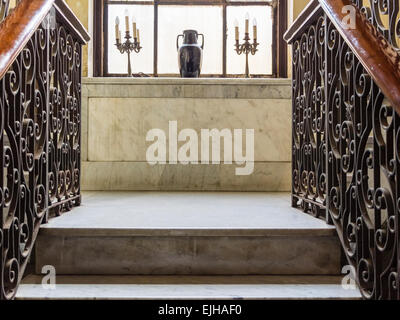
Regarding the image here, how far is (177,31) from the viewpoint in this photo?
437 cm

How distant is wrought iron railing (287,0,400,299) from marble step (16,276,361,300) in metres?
0.16

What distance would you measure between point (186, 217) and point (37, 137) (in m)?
0.77

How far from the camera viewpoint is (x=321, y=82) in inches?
83.1

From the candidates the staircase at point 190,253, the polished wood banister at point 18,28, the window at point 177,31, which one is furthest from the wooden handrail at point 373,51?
the window at point 177,31

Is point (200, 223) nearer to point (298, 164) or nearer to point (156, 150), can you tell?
point (298, 164)

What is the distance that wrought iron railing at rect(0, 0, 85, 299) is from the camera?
1478 millimetres

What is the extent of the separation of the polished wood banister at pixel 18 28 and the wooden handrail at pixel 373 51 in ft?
3.76

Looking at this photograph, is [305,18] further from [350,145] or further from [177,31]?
[177,31]

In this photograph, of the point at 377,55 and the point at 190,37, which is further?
the point at 190,37

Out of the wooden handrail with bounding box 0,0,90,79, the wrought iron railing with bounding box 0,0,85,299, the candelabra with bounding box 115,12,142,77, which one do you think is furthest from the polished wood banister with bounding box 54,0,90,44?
the candelabra with bounding box 115,12,142,77

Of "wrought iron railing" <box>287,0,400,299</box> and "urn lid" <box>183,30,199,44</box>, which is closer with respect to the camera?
"wrought iron railing" <box>287,0,400,299</box>

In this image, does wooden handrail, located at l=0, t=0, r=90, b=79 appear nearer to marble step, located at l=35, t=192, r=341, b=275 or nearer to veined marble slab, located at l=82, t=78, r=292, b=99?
marble step, located at l=35, t=192, r=341, b=275

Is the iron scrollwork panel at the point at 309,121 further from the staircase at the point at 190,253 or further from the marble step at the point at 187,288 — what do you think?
the marble step at the point at 187,288

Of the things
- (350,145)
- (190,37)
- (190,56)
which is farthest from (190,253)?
(190,37)
